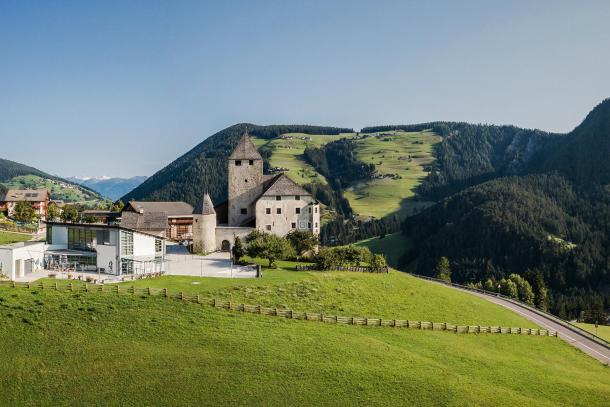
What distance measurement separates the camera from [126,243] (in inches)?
2138

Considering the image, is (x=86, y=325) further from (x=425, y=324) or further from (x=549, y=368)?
(x=549, y=368)

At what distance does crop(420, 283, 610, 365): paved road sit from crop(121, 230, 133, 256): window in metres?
49.5

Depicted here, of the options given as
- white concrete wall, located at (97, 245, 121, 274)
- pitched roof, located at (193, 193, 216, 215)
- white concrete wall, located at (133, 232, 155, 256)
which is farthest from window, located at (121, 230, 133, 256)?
pitched roof, located at (193, 193, 216, 215)

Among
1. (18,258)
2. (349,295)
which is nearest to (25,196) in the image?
(18,258)

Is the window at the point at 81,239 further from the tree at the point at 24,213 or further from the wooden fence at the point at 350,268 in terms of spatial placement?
the tree at the point at 24,213

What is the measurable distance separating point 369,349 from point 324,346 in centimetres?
359

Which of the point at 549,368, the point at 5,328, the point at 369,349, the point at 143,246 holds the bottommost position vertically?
the point at 549,368

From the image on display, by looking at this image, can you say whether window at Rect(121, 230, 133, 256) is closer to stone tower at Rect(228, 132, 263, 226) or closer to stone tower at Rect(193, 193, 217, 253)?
stone tower at Rect(193, 193, 217, 253)

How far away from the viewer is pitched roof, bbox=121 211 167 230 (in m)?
78.8

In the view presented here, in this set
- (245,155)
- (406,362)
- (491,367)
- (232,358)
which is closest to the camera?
(232,358)

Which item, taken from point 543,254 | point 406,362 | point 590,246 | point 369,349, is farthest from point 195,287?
point 590,246

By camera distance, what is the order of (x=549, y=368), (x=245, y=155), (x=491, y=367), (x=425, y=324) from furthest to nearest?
(x=245, y=155), (x=425, y=324), (x=549, y=368), (x=491, y=367)

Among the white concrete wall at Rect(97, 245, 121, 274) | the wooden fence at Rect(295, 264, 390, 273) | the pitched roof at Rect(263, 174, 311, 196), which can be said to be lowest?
the wooden fence at Rect(295, 264, 390, 273)

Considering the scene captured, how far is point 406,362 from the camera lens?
3666 cm
